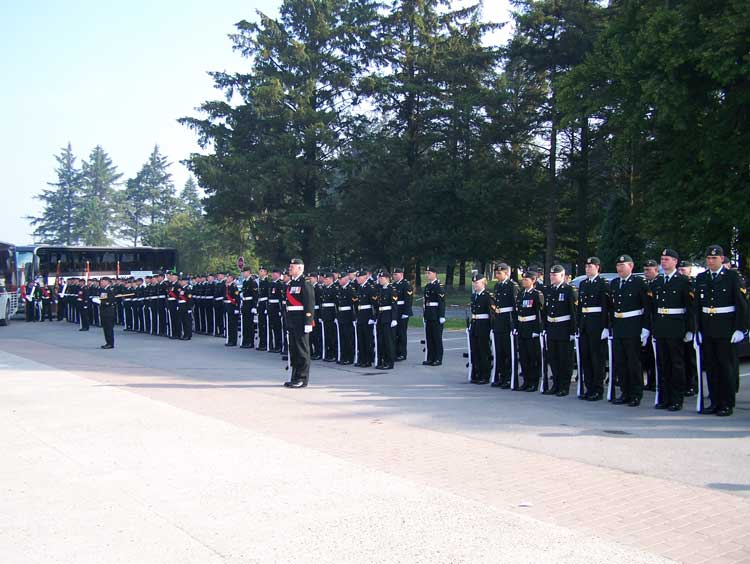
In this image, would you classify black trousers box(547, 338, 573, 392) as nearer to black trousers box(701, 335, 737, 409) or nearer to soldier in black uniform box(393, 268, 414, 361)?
black trousers box(701, 335, 737, 409)

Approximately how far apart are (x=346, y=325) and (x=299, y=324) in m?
3.53

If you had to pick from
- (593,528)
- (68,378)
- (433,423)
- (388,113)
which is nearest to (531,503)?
(593,528)

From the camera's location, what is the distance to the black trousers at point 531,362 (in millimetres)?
11734

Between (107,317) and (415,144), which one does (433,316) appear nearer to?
(107,317)

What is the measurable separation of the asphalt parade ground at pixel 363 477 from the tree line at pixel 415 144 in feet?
70.3

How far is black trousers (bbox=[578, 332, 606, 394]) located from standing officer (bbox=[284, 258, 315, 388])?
4.41 metres

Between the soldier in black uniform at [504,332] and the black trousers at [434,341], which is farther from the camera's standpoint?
the black trousers at [434,341]

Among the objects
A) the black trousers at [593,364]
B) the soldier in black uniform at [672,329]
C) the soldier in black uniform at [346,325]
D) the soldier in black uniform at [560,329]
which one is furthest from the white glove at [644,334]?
the soldier in black uniform at [346,325]

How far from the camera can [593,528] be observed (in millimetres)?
5074

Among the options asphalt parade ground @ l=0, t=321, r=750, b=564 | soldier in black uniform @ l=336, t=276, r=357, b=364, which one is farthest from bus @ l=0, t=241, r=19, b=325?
asphalt parade ground @ l=0, t=321, r=750, b=564

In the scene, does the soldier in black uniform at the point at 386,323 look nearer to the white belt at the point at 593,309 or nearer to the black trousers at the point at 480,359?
the black trousers at the point at 480,359

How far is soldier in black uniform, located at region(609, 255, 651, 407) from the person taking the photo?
10.3 meters

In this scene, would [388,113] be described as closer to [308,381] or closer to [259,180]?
[259,180]

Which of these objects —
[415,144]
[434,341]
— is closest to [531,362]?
[434,341]
